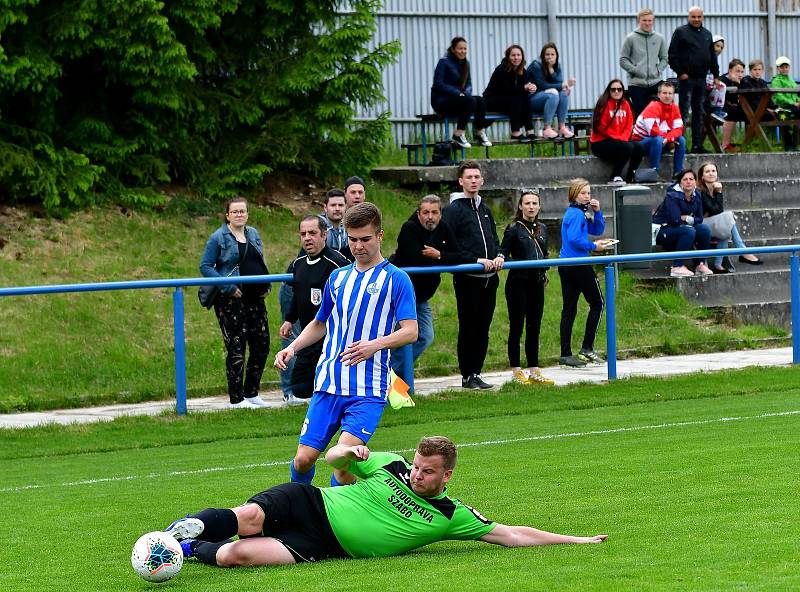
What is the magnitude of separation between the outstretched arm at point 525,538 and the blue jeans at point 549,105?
16277 millimetres

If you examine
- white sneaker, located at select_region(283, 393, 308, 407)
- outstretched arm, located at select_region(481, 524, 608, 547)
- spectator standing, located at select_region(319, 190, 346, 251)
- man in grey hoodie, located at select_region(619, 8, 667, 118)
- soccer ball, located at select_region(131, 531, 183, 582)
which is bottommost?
white sneaker, located at select_region(283, 393, 308, 407)

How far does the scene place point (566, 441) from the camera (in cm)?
1209

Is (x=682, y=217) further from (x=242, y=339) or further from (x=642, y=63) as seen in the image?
(x=242, y=339)

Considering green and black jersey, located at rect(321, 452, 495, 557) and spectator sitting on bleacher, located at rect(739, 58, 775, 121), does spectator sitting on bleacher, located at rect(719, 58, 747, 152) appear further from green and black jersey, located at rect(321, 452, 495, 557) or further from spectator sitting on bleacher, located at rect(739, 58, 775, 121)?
green and black jersey, located at rect(321, 452, 495, 557)

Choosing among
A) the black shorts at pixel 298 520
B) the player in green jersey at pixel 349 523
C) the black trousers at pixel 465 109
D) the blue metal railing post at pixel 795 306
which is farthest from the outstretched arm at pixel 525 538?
the black trousers at pixel 465 109

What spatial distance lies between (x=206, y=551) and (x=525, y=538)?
1.65 meters

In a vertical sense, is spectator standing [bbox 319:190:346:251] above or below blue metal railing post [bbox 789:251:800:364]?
above

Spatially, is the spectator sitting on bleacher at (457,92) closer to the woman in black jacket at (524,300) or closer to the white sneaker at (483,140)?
the white sneaker at (483,140)

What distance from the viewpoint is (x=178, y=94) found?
67.0 ft

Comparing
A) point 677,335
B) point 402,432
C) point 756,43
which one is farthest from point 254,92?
point 756,43

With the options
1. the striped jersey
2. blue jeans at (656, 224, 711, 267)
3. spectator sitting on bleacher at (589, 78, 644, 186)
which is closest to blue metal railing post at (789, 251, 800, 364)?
blue jeans at (656, 224, 711, 267)

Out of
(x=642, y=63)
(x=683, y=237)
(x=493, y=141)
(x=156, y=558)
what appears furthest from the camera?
(x=642, y=63)

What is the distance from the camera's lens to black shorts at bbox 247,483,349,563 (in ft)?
24.9

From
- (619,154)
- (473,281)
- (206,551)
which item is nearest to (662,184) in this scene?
(619,154)
